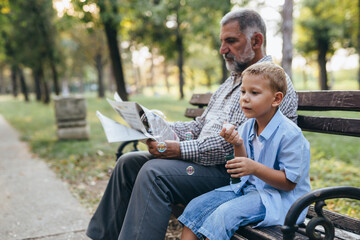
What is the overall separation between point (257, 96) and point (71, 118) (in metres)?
6.56

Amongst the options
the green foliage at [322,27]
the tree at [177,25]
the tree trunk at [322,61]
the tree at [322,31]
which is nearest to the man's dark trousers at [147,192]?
the tree at [177,25]

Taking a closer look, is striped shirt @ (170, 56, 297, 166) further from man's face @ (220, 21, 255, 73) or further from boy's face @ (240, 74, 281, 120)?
boy's face @ (240, 74, 281, 120)

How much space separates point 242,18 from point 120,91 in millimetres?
10422

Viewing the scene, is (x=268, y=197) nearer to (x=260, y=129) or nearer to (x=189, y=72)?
(x=260, y=129)

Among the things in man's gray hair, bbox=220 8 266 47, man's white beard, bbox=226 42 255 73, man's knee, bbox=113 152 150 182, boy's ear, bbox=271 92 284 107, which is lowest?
man's knee, bbox=113 152 150 182

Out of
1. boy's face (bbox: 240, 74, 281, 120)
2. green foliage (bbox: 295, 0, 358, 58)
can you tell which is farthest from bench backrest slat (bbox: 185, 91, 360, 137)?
green foliage (bbox: 295, 0, 358, 58)

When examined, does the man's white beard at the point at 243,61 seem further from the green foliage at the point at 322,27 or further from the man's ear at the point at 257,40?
the green foliage at the point at 322,27

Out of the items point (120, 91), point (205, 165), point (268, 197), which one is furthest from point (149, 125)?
point (120, 91)

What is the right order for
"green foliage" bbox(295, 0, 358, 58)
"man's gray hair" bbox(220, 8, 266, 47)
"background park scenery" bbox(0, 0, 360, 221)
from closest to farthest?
"man's gray hair" bbox(220, 8, 266, 47) < "background park scenery" bbox(0, 0, 360, 221) < "green foliage" bbox(295, 0, 358, 58)

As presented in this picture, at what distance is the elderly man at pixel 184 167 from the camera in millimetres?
2072

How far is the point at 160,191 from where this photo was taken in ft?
6.87

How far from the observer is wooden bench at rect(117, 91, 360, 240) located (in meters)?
1.56

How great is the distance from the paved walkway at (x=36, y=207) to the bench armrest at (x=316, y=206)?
217cm

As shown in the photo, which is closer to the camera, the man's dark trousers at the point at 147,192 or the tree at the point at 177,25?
the man's dark trousers at the point at 147,192
